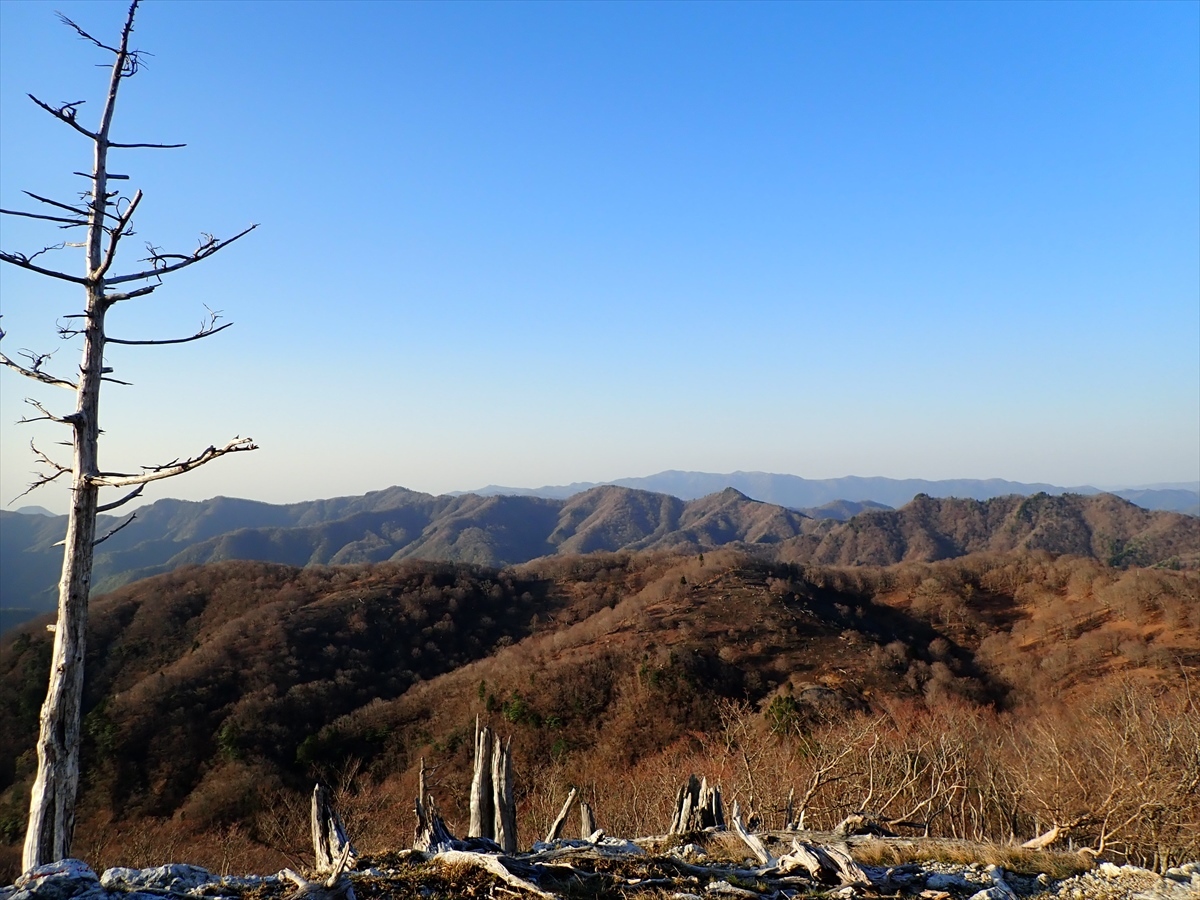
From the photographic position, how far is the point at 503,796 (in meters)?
8.50

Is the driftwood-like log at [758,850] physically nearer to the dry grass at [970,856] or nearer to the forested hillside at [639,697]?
the dry grass at [970,856]

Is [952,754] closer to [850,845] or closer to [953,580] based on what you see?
[850,845]

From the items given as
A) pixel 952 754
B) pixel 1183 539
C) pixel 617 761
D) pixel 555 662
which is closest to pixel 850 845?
pixel 952 754

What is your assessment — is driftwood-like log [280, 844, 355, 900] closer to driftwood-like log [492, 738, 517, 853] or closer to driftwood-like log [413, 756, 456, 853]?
driftwood-like log [413, 756, 456, 853]

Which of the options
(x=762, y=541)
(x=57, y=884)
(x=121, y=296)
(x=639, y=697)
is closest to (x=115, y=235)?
(x=121, y=296)

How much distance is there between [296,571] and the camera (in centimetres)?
6844

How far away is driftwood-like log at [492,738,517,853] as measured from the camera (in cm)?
828

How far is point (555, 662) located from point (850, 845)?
38.5 metres

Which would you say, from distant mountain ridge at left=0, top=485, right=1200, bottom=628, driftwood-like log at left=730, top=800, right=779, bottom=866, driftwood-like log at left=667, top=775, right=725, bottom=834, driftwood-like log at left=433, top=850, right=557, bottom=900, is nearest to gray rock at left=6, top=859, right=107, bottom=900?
driftwood-like log at left=433, top=850, right=557, bottom=900

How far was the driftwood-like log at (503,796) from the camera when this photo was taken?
828 centimetres

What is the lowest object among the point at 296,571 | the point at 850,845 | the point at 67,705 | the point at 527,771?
the point at 527,771

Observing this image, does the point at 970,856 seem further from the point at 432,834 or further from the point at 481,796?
the point at 481,796

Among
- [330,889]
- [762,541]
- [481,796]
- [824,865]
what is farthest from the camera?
[762,541]

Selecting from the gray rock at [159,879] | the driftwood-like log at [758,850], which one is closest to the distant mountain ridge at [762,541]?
the driftwood-like log at [758,850]
